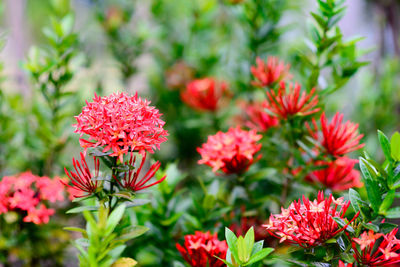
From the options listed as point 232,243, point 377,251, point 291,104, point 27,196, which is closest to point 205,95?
point 291,104

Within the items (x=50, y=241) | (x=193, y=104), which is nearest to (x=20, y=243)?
(x=50, y=241)

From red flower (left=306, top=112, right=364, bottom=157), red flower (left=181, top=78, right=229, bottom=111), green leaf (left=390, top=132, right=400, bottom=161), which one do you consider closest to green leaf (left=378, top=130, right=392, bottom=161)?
green leaf (left=390, top=132, right=400, bottom=161)

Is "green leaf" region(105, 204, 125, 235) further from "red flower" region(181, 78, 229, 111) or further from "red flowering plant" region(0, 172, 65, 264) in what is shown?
"red flower" region(181, 78, 229, 111)

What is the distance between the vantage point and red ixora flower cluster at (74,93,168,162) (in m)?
0.73

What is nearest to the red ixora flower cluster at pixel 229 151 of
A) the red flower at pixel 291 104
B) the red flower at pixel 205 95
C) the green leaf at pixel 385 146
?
the red flower at pixel 291 104

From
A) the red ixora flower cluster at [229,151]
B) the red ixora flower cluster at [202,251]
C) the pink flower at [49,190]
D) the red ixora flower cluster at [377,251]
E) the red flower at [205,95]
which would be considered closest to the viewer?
the red ixora flower cluster at [377,251]

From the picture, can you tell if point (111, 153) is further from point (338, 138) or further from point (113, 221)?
point (338, 138)

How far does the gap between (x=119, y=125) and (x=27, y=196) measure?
1.64ft

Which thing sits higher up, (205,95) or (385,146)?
(205,95)

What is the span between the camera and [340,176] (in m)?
1.10

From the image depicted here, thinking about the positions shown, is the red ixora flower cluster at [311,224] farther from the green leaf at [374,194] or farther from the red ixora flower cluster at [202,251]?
the red ixora flower cluster at [202,251]

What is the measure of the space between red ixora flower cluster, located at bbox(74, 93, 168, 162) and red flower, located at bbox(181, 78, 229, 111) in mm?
912

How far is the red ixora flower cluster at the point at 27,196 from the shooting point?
39.8 inches

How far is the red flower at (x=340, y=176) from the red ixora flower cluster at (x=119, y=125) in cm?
58
